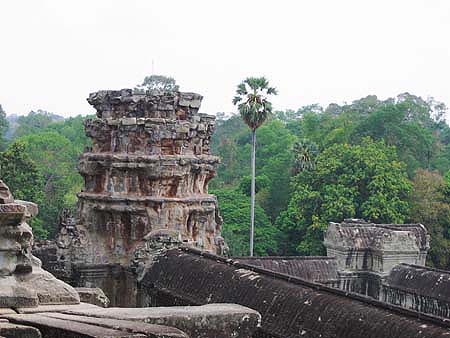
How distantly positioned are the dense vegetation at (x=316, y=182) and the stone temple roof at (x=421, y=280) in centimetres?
1262

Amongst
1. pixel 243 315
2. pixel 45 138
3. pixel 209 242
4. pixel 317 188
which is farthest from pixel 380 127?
pixel 243 315

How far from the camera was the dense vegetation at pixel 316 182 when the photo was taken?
32.6m

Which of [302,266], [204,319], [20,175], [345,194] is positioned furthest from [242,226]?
[204,319]

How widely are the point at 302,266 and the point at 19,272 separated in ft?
41.5

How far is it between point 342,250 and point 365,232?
974 mm

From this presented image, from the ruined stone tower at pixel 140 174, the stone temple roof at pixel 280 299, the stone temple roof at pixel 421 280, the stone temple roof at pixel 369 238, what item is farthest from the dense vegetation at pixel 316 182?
the stone temple roof at pixel 280 299

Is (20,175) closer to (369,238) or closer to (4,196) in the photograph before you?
(369,238)

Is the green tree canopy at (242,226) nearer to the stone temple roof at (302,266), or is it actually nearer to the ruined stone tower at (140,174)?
the stone temple roof at (302,266)

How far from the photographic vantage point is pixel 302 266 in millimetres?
17375

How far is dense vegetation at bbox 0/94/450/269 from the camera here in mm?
32625

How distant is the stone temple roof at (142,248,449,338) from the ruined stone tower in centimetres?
108

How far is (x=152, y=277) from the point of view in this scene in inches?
496

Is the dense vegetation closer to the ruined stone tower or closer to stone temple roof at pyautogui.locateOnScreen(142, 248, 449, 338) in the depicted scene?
the ruined stone tower

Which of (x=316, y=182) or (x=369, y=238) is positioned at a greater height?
(x=316, y=182)
